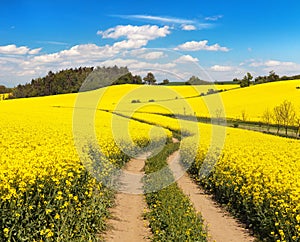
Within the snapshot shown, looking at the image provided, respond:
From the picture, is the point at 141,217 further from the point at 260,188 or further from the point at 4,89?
the point at 4,89

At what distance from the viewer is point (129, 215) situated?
1184 cm

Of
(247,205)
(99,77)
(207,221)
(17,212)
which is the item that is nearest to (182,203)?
(207,221)

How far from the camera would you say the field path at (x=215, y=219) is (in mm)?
10023

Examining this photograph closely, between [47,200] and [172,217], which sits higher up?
[47,200]

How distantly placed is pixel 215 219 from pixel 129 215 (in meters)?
2.65

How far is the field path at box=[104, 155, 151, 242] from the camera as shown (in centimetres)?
990

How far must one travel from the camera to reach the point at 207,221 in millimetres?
11250

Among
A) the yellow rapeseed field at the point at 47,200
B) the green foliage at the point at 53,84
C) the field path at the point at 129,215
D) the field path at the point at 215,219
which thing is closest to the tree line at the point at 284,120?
the field path at the point at 215,219

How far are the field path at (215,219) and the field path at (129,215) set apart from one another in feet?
5.89

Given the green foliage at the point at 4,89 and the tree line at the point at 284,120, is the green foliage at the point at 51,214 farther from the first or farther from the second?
the green foliage at the point at 4,89

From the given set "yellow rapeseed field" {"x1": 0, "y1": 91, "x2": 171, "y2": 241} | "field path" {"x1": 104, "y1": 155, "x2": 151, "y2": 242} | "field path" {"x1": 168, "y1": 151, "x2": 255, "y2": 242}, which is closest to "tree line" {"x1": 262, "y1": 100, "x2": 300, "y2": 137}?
"field path" {"x1": 168, "y1": 151, "x2": 255, "y2": 242}

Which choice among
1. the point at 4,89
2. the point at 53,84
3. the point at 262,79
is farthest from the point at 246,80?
the point at 4,89

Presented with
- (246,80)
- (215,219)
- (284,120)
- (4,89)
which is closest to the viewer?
(215,219)

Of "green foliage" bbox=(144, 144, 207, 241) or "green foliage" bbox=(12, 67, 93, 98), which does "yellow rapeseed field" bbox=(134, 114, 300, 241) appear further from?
"green foliage" bbox=(12, 67, 93, 98)
